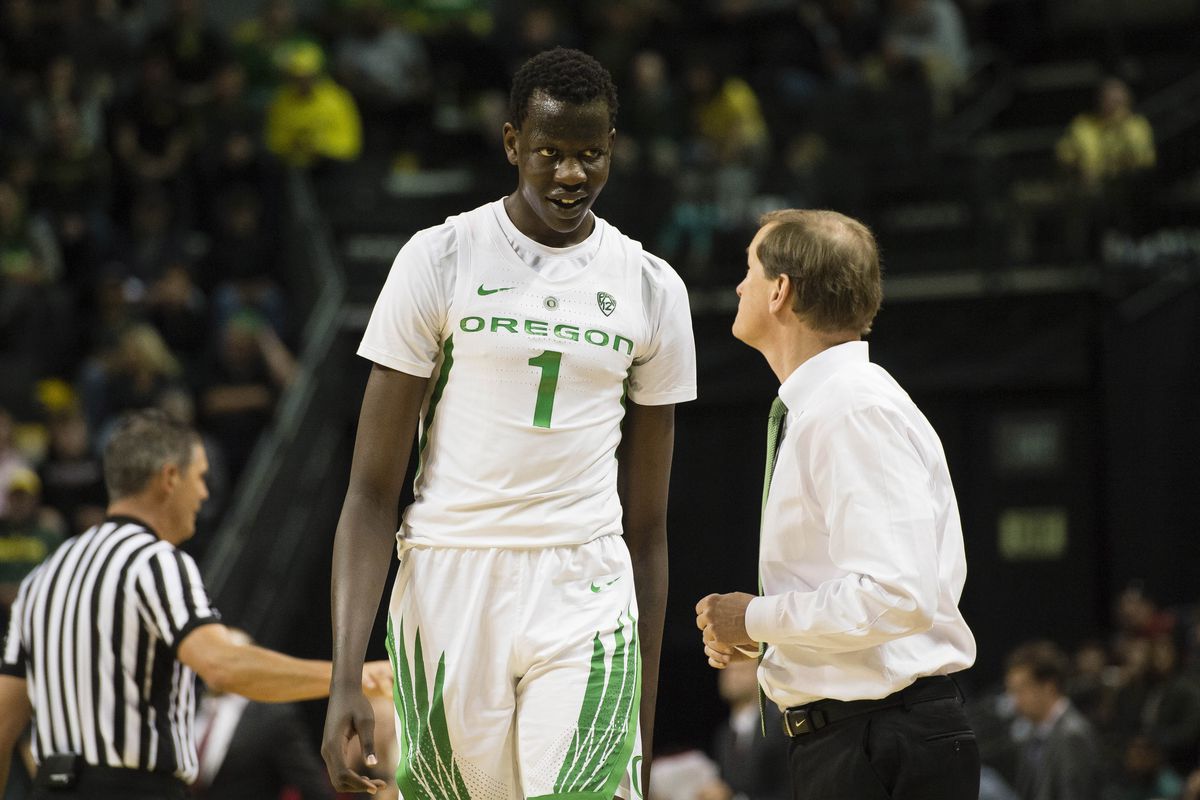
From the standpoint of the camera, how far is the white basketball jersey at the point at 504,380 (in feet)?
12.9

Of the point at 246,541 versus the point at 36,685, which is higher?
the point at 246,541

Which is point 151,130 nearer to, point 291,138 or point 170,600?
point 291,138

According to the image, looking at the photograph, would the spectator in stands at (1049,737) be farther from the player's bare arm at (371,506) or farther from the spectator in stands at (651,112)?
the player's bare arm at (371,506)

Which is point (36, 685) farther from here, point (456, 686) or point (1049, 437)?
point (1049, 437)

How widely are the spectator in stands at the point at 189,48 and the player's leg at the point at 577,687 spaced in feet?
38.3

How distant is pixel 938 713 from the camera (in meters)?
3.97

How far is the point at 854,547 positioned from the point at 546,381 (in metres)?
0.78

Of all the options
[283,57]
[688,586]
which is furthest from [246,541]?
[283,57]

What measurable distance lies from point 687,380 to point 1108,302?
28.8 feet

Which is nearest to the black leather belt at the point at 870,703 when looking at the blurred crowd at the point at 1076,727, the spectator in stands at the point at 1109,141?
the blurred crowd at the point at 1076,727

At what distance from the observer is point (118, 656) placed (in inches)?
206

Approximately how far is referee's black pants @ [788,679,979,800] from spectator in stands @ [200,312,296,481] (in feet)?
28.7

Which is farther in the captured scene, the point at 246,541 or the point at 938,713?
the point at 246,541

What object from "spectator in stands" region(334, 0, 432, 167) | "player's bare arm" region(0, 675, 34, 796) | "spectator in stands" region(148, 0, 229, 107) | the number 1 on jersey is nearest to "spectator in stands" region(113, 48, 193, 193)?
"spectator in stands" region(148, 0, 229, 107)
